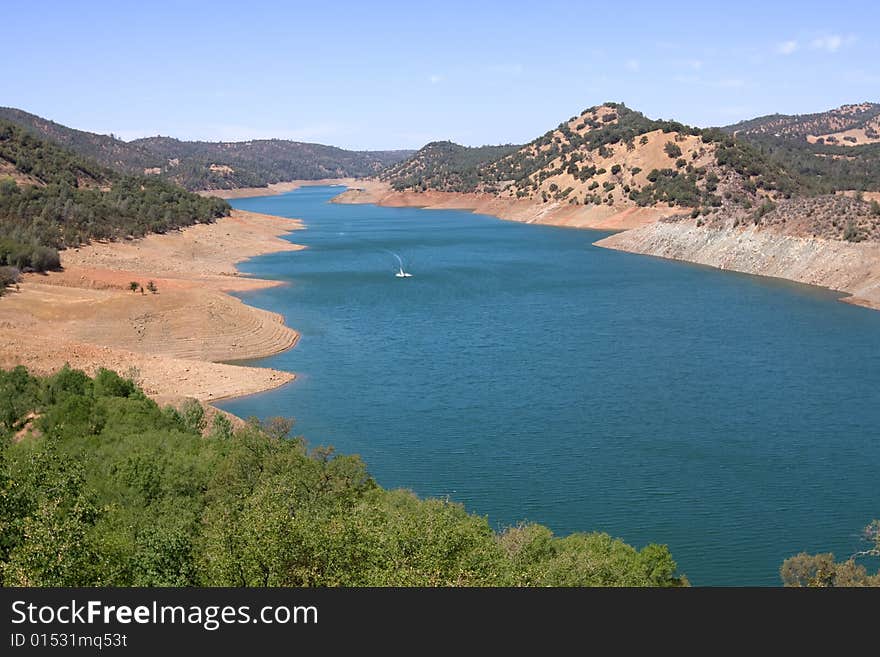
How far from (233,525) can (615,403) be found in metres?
30.7

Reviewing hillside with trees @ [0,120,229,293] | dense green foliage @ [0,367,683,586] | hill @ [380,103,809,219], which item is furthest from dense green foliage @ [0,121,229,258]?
hill @ [380,103,809,219]

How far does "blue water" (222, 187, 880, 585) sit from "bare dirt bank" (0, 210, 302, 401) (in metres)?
3.34

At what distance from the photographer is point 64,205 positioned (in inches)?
4227

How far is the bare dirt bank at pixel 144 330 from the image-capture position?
51.9m

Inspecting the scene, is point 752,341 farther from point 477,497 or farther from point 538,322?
point 477,497

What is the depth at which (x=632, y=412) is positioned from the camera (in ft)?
150

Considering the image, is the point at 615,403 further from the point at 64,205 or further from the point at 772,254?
the point at 64,205

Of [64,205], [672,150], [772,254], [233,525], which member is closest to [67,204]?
[64,205]

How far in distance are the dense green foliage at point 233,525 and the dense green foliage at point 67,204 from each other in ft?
174

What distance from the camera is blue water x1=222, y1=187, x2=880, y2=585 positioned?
108ft

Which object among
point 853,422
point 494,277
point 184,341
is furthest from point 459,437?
point 494,277

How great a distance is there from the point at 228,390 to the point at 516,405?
1765 cm

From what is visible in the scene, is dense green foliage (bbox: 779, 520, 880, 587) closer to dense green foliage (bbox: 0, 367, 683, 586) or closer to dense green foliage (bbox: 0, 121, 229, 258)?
dense green foliage (bbox: 0, 367, 683, 586)

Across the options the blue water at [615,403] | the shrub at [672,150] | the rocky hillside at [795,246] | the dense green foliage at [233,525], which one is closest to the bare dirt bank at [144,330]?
the blue water at [615,403]
